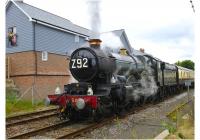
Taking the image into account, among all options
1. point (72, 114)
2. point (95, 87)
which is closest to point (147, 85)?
point (95, 87)

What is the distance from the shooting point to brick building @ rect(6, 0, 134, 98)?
22.3m

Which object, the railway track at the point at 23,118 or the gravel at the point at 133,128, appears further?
the railway track at the point at 23,118

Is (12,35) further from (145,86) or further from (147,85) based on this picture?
(145,86)

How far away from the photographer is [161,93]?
19047 mm

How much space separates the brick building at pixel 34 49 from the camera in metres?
22.3

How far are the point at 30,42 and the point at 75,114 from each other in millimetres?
12551

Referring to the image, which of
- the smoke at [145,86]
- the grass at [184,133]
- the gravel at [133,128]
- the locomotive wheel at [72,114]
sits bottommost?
the gravel at [133,128]

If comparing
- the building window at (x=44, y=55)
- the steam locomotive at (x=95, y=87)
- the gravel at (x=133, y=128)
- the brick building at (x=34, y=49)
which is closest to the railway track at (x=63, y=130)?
the gravel at (x=133, y=128)

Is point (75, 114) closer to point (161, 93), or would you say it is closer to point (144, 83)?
point (144, 83)

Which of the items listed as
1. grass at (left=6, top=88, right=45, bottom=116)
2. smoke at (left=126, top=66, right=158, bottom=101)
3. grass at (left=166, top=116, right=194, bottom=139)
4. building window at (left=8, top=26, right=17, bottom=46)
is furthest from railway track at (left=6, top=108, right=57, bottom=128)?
building window at (left=8, top=26, right=17, bottom=46)

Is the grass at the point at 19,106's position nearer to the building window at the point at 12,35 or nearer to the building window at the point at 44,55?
the building window at the point at 44,55

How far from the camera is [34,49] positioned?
73.5ft

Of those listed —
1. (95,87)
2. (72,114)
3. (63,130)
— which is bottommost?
(63,130)

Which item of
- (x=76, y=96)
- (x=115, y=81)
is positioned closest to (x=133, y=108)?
(x=115, y=81)
